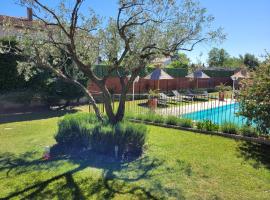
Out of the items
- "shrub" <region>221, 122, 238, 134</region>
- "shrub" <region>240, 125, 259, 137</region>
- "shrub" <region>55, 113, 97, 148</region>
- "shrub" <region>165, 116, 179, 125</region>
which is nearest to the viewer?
"shrub" <region>55, 113, 97, 148</region>

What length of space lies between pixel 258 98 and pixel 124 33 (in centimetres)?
493

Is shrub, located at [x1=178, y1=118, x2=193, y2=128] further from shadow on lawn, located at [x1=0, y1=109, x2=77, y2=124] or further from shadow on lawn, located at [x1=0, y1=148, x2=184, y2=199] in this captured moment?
shadow on lawn, located at [x1=0, y1=109, x2=77, y2=124]

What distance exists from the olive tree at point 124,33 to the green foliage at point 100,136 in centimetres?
81

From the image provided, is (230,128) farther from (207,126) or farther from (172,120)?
(172,120)

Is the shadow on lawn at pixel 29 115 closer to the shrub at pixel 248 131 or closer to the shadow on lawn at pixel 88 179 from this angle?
the shadow on lawn at pixel 88 179

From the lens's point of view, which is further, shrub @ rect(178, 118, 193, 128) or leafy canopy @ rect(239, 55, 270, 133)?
shrub @ rect(178, 118, 193, 128)

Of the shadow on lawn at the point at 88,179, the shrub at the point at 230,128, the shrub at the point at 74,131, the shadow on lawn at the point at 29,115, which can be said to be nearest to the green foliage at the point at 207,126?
the shrub at the point at 230,128

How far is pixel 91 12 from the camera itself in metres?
7.91

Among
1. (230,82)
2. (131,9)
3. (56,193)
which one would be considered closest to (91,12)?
(131,9)

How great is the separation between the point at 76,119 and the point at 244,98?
5818 mm

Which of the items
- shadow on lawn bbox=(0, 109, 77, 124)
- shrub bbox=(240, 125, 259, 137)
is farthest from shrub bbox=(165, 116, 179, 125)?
shadow on lawn bbox=(0, 109, 77, 124)

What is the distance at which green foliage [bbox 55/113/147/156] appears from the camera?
7395 millimetres

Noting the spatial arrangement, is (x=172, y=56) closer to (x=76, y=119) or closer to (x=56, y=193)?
(x=76, y=119)

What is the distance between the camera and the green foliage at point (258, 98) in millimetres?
8414
